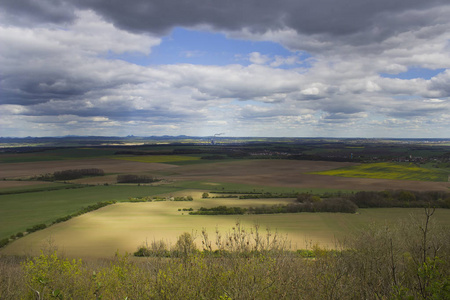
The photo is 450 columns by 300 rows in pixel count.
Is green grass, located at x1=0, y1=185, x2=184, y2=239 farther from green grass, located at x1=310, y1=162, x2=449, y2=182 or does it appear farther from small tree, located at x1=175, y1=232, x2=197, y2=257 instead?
green grass, located at x1=310, y1=162, x2=449, y2=182

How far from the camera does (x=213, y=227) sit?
151 ft

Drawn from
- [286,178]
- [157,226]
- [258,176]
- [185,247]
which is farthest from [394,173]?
[185,247]

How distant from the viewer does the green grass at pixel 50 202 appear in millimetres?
49312

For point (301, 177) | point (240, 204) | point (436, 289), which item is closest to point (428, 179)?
point (301, 177)

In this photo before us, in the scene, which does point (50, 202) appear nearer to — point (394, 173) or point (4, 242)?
point (4, 242)

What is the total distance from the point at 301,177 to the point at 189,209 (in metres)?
54.0

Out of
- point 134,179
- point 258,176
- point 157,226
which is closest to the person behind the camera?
point 157,226

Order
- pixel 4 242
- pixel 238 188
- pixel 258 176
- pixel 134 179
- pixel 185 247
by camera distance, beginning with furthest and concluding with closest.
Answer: pixel 258 176 → pixel 134 179 → pixel 238 188 → pixel 4 242 → pixel 185 247

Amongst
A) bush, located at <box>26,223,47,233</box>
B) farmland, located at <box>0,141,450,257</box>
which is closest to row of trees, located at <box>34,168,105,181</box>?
farmland, located at <box>0,141,450,257</box>

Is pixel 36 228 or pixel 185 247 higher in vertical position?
pixel 185 247

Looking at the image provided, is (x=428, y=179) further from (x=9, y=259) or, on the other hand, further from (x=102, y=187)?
(x=9, y=259)

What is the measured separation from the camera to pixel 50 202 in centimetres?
6512

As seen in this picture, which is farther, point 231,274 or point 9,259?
point 9,259

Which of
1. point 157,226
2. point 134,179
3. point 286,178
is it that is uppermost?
point 286,178
